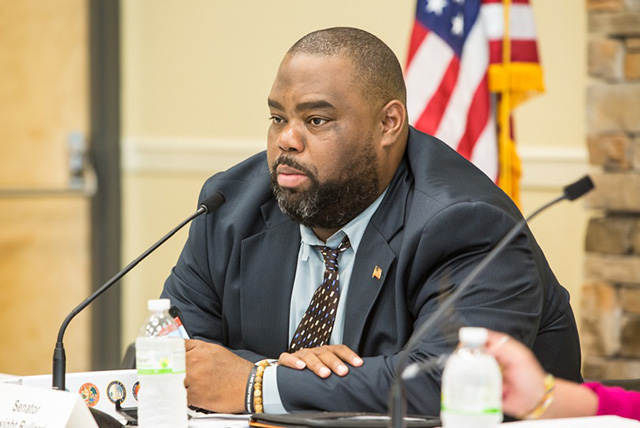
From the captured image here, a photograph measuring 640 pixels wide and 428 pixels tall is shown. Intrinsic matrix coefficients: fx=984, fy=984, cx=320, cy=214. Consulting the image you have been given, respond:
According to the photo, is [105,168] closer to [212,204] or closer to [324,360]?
[212,204]

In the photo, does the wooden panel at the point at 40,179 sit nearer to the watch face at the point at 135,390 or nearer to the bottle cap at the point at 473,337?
the watch face at the point at 135,390

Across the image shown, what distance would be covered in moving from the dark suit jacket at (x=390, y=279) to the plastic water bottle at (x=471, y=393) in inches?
24.1

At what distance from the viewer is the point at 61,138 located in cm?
461

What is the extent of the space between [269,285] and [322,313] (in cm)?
16

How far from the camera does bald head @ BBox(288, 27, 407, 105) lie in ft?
7.06

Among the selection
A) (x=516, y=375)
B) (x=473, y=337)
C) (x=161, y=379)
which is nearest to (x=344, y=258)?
(x=161, y=379)

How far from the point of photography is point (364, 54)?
217 cm

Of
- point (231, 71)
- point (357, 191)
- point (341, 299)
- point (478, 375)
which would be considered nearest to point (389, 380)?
point (341, 299)

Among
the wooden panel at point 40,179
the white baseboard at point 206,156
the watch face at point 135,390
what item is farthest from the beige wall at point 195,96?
the watch face at point 135,390

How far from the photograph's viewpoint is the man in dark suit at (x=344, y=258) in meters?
1.88

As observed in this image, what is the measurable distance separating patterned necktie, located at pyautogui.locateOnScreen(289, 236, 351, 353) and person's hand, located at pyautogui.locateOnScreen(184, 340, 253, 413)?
9.7 inches

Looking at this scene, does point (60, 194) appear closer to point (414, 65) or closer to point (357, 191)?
point (414, 65)

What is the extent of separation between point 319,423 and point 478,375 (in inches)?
14.1

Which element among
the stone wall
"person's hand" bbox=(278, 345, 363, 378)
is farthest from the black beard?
the stone wall
